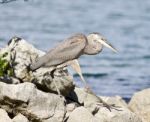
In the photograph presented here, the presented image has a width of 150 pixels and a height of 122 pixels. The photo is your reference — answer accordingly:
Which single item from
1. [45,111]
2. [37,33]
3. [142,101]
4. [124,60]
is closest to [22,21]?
[37,33]

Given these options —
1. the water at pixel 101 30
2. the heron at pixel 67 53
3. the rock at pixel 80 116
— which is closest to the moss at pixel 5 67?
the heron at pixel 67 53

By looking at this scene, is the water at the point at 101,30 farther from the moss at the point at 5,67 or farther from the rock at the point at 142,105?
the moss at the point at 5,67

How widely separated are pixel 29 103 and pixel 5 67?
1227mm

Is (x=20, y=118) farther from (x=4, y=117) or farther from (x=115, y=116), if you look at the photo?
(x=115, y=116)

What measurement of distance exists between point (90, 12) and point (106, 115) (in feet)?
76.3

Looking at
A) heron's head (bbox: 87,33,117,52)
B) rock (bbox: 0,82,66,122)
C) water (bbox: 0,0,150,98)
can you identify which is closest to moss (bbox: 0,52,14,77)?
rock (bbox: 0,82,66,122)

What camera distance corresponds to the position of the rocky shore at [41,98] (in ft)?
35.7

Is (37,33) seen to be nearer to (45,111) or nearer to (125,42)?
(125,42)

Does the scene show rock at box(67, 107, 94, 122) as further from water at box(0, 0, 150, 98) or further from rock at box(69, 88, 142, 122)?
water at box(0, 0, 150, 98)

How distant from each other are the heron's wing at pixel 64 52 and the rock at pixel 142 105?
1892 mm

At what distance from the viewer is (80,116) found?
1116 centimetres

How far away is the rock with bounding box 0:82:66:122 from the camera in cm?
1083

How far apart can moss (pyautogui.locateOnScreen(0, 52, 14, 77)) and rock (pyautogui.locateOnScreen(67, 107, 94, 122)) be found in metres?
1.29

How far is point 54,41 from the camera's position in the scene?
26.0 metres
